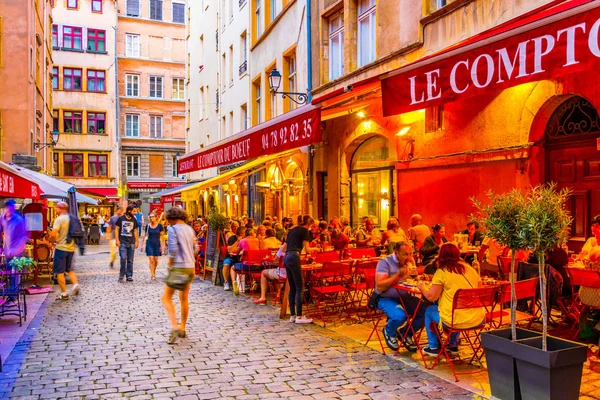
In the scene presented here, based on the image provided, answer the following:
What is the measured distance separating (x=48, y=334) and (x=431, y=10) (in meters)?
9.10

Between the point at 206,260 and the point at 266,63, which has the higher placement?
the point at 266,63

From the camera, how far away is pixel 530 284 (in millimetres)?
6301

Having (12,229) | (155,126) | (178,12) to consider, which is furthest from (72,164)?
(12,229)

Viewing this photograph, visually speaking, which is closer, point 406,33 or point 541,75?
point 541,75

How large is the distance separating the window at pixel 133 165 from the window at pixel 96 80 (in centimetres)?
610

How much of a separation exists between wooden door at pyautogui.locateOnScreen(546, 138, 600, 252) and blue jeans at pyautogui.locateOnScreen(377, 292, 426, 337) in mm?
3857

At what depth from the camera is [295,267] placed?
845cm

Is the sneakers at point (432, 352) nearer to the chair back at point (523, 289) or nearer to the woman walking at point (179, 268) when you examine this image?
the chair back at point (523, 289)

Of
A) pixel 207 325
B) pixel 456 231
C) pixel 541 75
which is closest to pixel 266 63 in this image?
pixel 456 231

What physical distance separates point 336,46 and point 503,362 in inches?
519

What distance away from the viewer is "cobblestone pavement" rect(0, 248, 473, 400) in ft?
17.6

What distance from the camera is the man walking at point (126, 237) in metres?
13.5

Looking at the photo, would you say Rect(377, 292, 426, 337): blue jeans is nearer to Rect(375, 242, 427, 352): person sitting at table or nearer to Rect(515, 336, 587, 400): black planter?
Rect(375, 242, 427, 352): person sitting at table

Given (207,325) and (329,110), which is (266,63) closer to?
(329,110)
